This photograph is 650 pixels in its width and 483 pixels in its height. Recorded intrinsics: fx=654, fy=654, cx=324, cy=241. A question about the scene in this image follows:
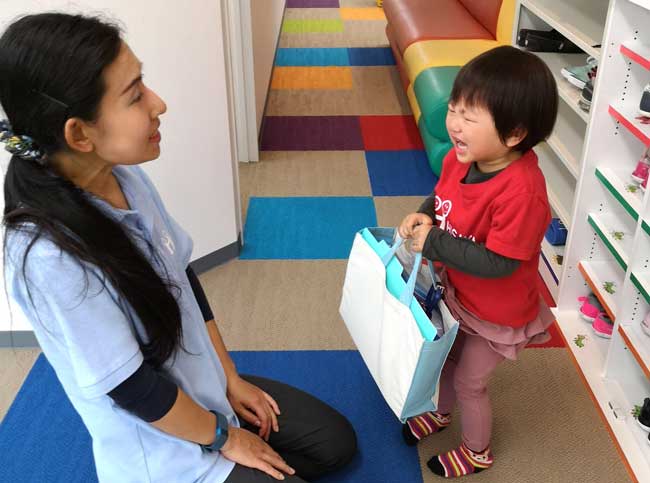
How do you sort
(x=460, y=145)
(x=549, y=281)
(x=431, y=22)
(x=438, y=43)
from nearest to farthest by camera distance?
(x=460, y=145) → (x=549, y=281) → (x=438, y=43) → (x=431, y=22)

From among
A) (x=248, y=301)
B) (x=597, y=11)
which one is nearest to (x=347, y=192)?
(x=248, y=301)

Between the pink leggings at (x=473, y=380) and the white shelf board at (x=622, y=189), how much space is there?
0.68 meters

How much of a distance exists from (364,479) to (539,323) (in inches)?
25.8

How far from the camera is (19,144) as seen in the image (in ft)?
3.36

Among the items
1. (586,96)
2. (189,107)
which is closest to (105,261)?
(189,107)

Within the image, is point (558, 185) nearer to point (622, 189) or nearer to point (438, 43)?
point (622, 189)

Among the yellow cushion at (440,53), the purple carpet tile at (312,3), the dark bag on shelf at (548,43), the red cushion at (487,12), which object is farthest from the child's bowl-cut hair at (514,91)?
the purple carpet tile at (312,3)

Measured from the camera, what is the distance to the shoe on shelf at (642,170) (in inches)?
80.3

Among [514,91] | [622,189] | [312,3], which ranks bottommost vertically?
[312,3]

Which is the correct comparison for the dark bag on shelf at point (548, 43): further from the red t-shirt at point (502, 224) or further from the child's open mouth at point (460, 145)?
the child's open mouth at point (460, 145)

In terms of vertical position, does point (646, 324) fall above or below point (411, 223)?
below

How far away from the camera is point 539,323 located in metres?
1.67

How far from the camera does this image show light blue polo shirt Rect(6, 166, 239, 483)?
3.50 feet

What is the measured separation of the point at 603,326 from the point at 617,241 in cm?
34
